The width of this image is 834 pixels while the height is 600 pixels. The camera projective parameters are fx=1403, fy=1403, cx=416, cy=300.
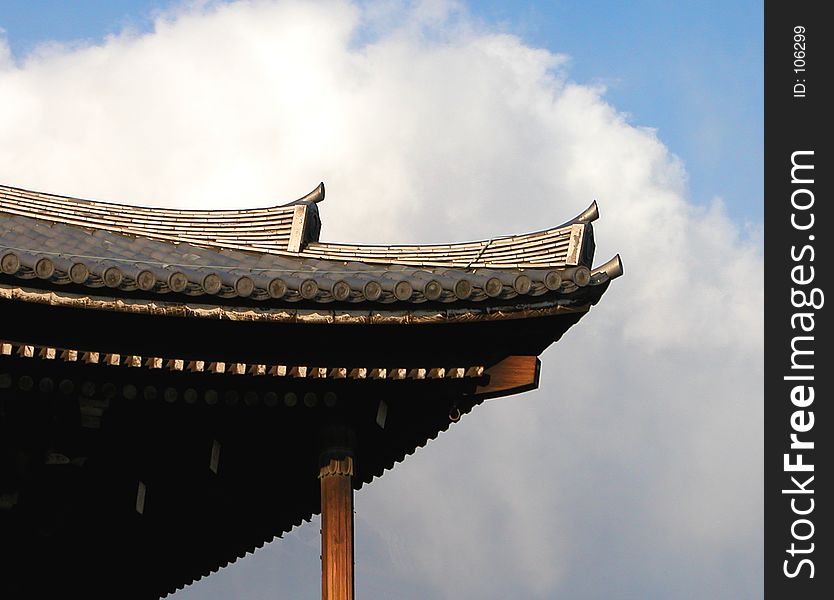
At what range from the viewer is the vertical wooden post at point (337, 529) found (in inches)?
396

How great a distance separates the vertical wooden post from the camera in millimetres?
10047

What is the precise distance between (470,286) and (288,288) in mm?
1270

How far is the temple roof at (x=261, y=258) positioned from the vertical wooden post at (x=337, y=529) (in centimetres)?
148

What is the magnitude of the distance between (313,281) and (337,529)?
189cm

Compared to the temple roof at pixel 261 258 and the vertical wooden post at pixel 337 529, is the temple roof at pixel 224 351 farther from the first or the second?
the vertical wooden post at pixel 337 529

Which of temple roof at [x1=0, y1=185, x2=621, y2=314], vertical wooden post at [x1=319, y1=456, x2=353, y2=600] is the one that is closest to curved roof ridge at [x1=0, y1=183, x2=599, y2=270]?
temple roof at [x1=0, y1=185, x2=621, y2=314]

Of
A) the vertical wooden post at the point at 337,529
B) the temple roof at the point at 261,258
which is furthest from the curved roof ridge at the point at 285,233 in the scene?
the vertical wooden post at the point at 337,529

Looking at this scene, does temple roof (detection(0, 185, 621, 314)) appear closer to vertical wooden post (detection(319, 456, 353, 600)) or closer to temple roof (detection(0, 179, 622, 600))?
temple roof (detection(0, 179, 622, 600))

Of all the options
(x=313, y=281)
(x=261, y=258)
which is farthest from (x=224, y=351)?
(x=261, y=258)

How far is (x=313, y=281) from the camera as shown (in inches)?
380

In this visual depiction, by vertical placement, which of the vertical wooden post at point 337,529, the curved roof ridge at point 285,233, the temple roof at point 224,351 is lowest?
the vertical wooden post at point 337,529

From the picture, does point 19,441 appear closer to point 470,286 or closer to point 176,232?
point 176,232

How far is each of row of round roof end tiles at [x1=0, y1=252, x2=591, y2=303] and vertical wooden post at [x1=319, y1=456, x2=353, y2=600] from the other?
1524 mm

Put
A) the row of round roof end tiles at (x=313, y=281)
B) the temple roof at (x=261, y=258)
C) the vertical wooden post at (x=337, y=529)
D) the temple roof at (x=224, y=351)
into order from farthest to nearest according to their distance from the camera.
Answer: the vertical wooden post at (x=337, y=529)
the temple roof at (x=224, y=351)
the temple roof at (x=261, y=258)
the row of round roof end tiles at (x=313, y=281)
